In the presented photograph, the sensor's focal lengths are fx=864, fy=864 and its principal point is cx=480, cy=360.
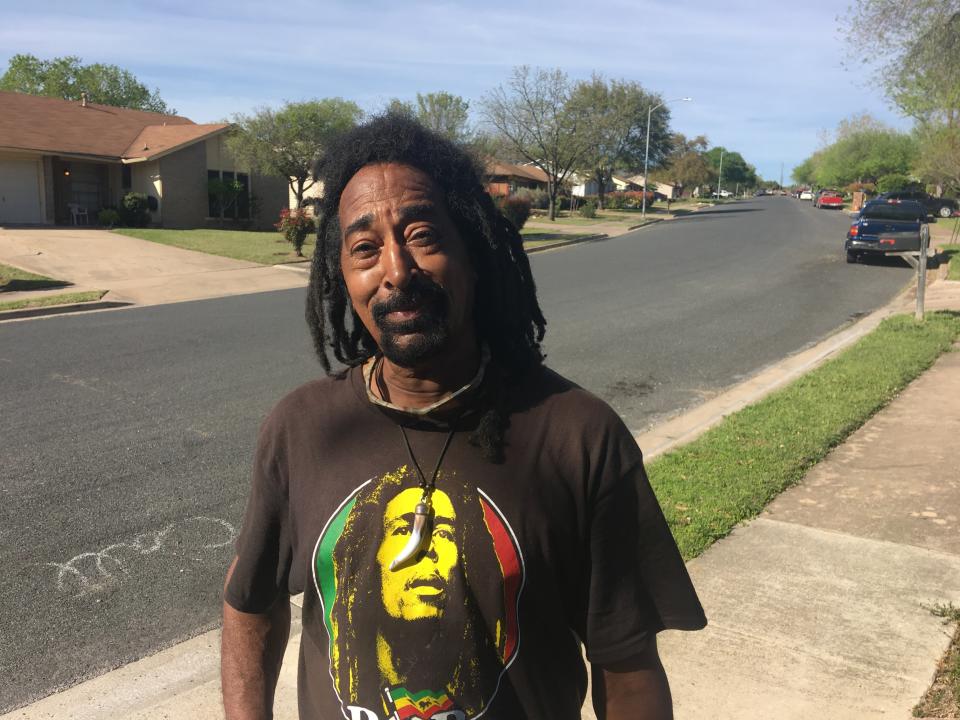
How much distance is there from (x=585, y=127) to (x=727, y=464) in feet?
132

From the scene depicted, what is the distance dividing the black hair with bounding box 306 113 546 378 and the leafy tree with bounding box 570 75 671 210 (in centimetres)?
4356

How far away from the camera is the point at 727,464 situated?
580 cm

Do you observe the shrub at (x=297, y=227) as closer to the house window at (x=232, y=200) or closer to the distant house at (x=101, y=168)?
the distant house at (x=101, y=168)

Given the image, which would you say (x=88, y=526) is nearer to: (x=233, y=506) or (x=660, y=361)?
(x=233, y=506)

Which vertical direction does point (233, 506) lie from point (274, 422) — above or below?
below

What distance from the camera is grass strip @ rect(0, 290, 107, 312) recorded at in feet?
45.6

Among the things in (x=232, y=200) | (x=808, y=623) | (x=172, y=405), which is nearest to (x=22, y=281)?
(x=172, y=405)

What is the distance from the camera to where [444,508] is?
5.09 feet

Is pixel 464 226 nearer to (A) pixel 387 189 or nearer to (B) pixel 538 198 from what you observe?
(A) pixel 387 189

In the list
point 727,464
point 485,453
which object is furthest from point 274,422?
point 727,464

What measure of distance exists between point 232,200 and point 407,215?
106 feet

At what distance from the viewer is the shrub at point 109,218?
2911 centimetres

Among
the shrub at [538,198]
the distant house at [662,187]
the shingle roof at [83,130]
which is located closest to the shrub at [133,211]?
the shingle roof at [83,130]

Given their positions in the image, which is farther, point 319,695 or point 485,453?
point 319,695
